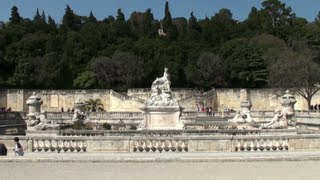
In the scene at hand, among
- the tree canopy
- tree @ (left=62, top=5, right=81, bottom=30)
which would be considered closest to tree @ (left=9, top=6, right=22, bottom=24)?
the tree canopy

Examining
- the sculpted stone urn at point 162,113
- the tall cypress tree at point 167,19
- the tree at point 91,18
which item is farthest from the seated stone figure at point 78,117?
the tree at point 91,18

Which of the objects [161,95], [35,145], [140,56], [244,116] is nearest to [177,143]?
[35,145]

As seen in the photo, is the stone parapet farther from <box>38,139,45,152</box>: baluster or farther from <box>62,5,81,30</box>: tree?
<box>62,5,81,30</box>: tree

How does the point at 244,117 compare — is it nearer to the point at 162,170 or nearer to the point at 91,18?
the point at 162,170

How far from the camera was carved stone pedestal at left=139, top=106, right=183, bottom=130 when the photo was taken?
26.8 meters

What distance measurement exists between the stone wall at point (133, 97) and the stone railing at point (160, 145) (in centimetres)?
4467

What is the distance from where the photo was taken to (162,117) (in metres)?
27.0

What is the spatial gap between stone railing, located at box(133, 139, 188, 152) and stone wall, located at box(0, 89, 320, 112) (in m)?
44.7

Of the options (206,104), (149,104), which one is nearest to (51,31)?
(206,104)

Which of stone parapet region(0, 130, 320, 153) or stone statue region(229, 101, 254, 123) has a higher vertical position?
stone statue region(229, 101, 254, 123)

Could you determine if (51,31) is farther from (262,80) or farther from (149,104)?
(149,104)

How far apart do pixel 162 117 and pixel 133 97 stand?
35.9 m

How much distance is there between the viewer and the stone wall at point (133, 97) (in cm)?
6294

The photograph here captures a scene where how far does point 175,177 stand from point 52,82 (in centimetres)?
6079
